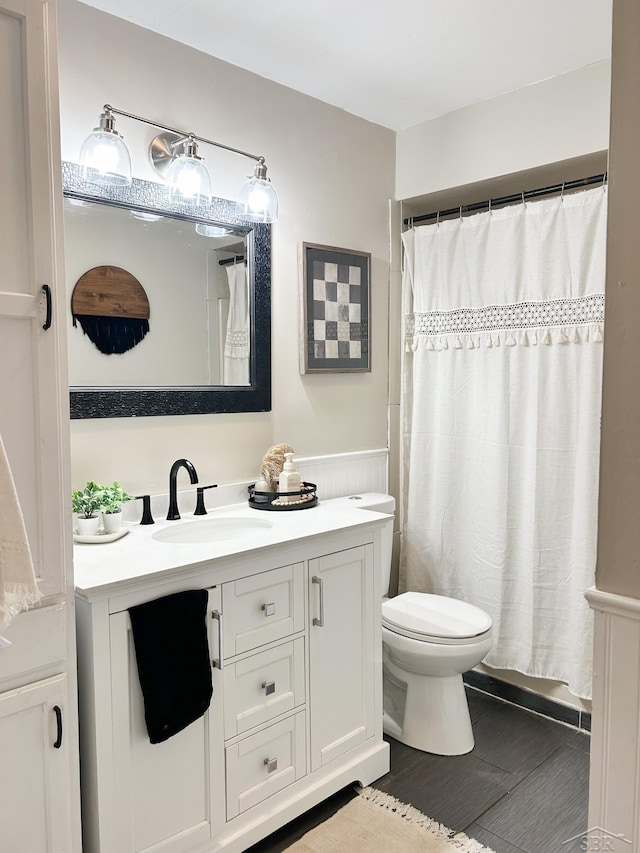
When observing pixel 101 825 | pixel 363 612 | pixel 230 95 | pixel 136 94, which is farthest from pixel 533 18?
pixel 101 825

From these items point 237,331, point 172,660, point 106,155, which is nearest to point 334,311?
point 237,331

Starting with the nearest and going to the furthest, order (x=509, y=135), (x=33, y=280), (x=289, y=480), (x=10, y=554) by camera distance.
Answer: (x=10, y=554), (x=33, y=280), (x=289, y=480), (x=509, y=135)

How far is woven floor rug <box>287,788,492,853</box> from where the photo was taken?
1870mm

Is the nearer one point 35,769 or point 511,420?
point 35,769

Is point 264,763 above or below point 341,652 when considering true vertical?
below

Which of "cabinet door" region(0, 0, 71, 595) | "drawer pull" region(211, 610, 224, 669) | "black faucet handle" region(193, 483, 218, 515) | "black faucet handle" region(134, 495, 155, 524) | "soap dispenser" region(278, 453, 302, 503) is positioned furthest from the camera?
"soap dispenser" region(278, 453, 302, 503)

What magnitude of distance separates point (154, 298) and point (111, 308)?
0.16m

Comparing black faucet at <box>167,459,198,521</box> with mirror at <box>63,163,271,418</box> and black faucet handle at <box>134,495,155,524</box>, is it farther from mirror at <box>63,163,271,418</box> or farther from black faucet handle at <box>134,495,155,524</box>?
mirror at <box>63,163,271,418</box>

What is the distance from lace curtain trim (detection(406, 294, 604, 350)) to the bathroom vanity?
95 cm

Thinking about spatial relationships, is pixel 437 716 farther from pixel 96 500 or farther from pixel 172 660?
pixel 96 500

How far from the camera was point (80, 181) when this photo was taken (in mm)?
1945

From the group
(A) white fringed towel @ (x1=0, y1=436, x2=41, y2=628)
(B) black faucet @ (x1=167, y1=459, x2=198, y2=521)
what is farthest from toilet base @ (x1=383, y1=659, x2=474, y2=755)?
(A) white fringed towel @ (x1=0, y1=436, x2=41, y2=628)

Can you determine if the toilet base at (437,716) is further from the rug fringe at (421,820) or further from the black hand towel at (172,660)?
the black hand towel at (172,660)

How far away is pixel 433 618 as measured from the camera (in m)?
2.39
